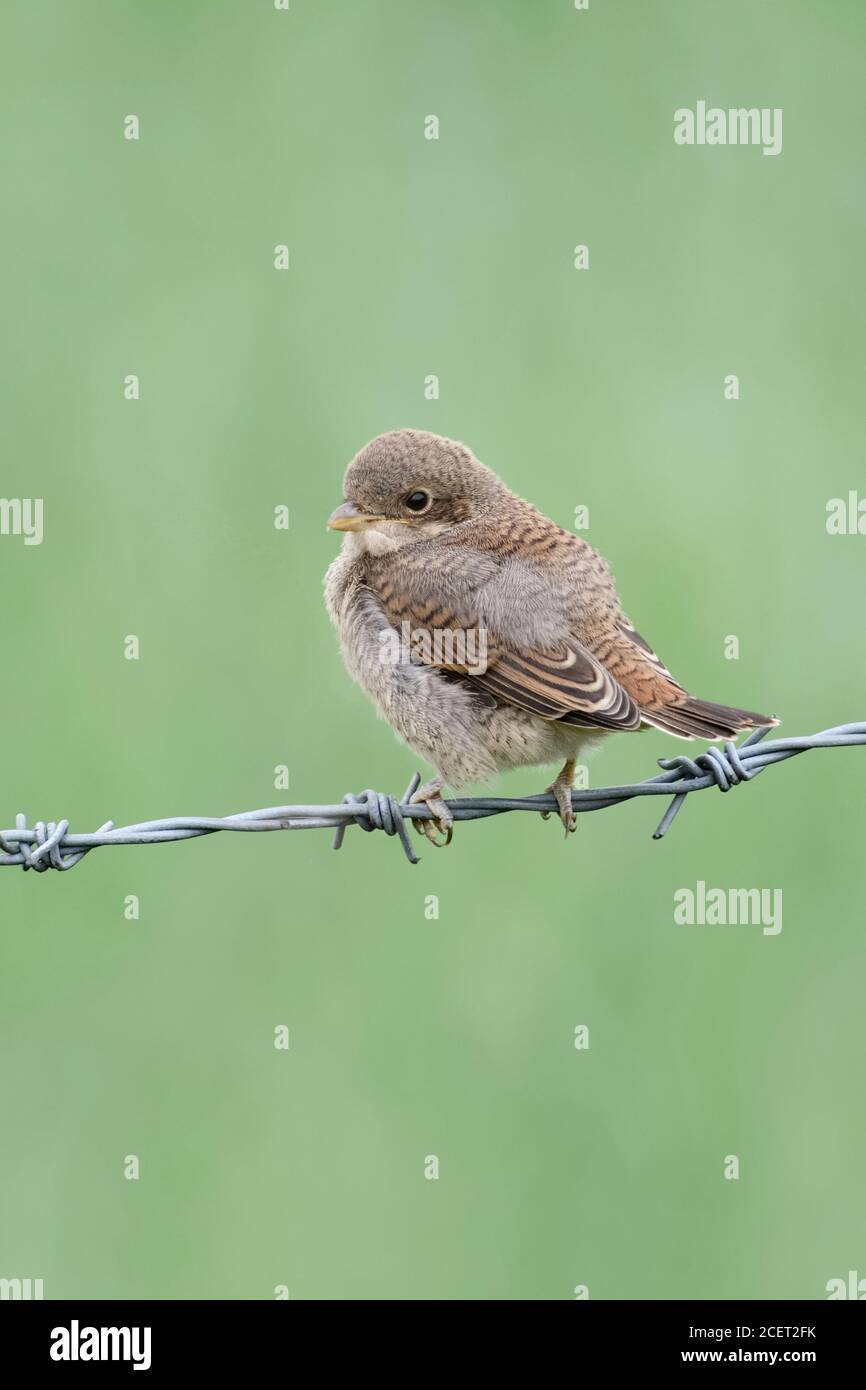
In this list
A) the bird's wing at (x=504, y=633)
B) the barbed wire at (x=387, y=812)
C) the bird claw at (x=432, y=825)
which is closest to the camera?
the barbed wire at (x=387, y=812)

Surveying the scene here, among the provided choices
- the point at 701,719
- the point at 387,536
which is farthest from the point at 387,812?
the point at 387,536

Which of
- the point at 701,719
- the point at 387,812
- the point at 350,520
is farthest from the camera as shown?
the point at 350,520

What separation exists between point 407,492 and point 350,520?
9.4 inches

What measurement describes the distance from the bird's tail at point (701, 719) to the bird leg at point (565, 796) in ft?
1.14

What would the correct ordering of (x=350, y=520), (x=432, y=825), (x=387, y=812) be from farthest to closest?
(x=350, y=520) → (x=432, y=825) → (x=387, y=812)

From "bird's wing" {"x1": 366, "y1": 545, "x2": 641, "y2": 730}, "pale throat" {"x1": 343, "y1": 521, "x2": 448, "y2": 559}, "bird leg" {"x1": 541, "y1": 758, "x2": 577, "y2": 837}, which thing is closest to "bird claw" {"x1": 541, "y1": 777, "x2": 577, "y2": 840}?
"bird leg" {"x1": 541, "y1": 758, "x2": 577, "y2": 837}

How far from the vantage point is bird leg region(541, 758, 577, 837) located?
5473mm

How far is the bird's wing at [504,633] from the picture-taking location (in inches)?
214

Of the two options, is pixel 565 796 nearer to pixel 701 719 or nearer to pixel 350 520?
pixel 701 719

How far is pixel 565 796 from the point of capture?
214 inches

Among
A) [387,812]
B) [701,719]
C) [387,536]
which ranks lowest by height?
[387,812]

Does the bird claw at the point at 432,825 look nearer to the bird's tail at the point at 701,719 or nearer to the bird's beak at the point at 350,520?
the bird's tail at the point at 701,719

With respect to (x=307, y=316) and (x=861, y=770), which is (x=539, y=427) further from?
(x=861, y=770)

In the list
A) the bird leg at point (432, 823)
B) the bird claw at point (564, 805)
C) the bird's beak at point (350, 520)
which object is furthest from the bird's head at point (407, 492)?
the bird claw at point (564, 805)
